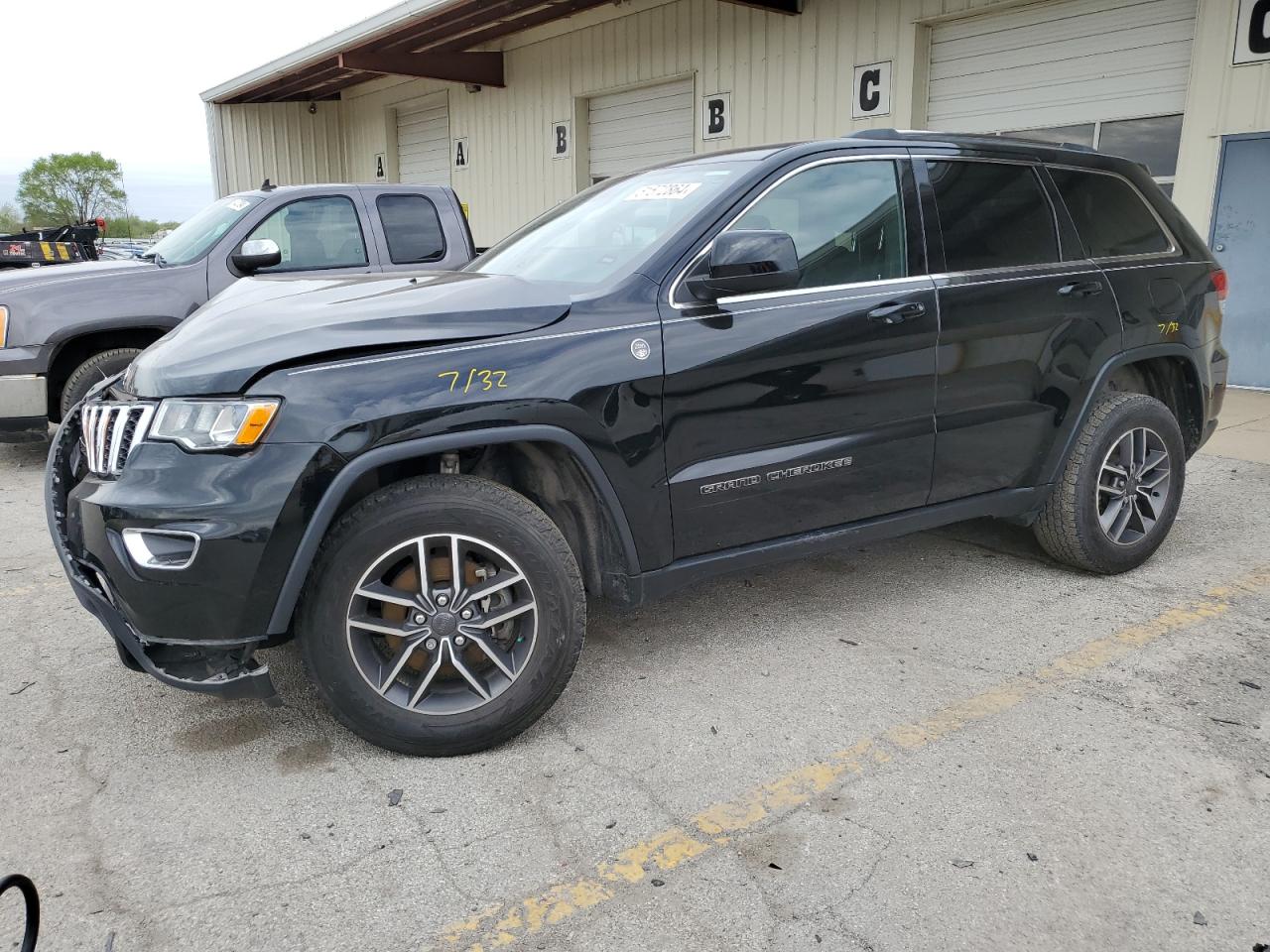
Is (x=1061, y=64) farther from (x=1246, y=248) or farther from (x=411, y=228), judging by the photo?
(x=411, y=228)

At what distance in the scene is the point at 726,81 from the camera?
1291 cm

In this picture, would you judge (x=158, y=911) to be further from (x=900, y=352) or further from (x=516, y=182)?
(x=516, y=182)

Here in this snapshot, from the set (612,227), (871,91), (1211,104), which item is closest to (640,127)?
(871,91)

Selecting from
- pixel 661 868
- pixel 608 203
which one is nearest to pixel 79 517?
pixel 661 868

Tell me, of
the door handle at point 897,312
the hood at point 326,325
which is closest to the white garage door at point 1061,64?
the door handle at point 897,312

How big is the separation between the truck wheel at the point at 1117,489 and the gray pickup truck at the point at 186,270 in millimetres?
4387

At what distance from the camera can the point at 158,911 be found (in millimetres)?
2309

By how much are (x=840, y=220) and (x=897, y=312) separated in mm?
394

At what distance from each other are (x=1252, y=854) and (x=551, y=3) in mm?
14190

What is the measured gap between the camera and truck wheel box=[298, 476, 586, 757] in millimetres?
2787

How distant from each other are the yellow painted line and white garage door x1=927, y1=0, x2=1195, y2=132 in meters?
6.91

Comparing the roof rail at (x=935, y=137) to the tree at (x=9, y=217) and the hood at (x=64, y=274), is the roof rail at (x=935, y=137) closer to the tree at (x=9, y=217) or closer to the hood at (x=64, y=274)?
the hood at (x=64, y=274)

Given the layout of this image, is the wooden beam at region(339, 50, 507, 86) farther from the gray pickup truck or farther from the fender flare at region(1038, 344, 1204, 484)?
the fender flare at region(1038, 344, 1204, 484)

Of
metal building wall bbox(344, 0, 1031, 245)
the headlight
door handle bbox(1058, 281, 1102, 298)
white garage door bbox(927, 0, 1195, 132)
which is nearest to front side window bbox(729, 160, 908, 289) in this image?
door handle bbox(1058, 281, 1102, 298)
